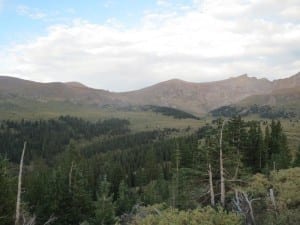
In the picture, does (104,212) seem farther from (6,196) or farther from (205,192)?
(205,192)

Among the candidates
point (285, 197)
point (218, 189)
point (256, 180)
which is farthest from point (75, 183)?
point (285, 197)

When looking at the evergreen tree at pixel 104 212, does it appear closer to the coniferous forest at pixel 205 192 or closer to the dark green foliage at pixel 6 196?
the coniferous forest at pixel 205 192

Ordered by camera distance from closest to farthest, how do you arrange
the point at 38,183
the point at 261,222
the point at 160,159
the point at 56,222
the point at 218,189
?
the point at 261,222 → the point at 218,189 → the point at 56,222 → the point at 38,183 → the point at 160,159

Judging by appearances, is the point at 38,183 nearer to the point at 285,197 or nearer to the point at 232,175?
the point at 232,175

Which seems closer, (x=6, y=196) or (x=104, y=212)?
(x=6, y=196)

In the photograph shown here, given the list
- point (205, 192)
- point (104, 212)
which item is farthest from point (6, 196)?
point (205, 192)

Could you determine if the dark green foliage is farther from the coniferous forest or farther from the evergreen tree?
the evergreen tree

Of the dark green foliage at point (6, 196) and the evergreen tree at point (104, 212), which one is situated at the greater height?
the dark green foliage at point (6, 196)

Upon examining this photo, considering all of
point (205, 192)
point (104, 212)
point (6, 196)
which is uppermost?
point (205, 192)

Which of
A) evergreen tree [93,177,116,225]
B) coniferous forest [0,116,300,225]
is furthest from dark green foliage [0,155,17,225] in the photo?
evergreen tree [93,177,116,225]

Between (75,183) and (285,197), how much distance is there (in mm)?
40859

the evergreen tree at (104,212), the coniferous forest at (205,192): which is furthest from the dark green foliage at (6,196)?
the evergreen tree at (104,212)

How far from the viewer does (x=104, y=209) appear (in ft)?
202

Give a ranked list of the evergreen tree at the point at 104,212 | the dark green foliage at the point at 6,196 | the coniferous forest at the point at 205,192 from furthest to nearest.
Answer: the evergreen tree at the point at 104,212 → the dark green foliage at the point at 6,196 → the coniferous forest at the point at 205,192
